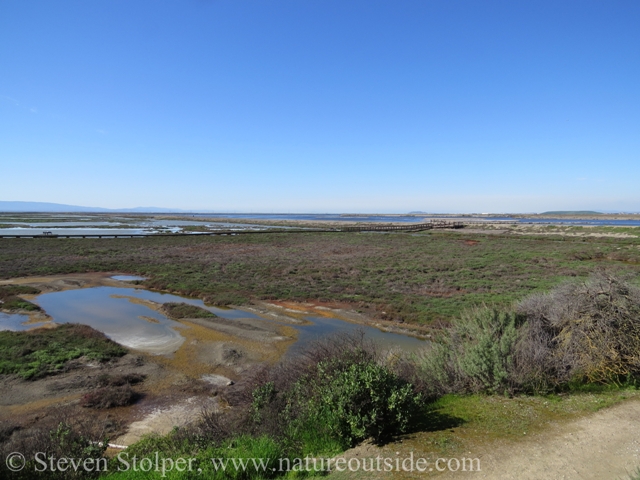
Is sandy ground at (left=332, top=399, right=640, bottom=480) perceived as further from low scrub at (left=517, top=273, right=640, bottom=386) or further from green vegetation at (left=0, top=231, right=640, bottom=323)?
green vegetation at (left=0, top=231, right=640, bottom=323)

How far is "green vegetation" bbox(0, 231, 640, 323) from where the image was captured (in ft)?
71.0

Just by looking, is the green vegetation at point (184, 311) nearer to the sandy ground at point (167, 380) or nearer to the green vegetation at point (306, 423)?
the sandy ground at point (167, 380)

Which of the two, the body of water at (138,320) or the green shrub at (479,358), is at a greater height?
the green shrub at (479,358)

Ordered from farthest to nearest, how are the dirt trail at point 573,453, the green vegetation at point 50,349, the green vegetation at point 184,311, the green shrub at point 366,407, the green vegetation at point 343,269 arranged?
the green vegetation at point 343,269
the green vegetation at point 184,311
the green vegetation at point 50,349
the green shrub at point 366,407
the dirt trail at point 573,453

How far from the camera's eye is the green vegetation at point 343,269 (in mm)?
21641

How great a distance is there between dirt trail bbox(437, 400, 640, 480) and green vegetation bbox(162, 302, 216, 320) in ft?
52.2

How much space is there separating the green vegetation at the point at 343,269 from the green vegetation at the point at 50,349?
7.77 m

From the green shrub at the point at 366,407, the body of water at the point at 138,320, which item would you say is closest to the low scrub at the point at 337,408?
the green shrub at the point at 366,407

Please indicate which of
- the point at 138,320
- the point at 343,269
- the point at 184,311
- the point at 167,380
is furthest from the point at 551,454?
the point at 343,269

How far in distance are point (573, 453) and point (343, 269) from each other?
27108mm

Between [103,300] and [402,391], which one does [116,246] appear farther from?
[402,391]

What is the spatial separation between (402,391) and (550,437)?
2.16 m

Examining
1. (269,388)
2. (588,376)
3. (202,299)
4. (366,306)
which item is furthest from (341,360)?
(202,299)

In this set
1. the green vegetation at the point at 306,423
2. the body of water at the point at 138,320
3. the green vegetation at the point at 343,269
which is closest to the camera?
the green vegetation at the point at 306,423
